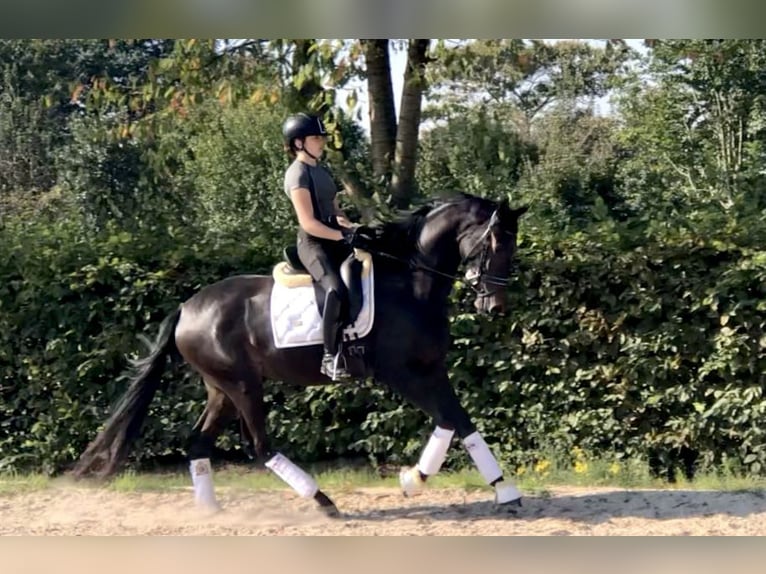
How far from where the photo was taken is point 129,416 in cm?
679

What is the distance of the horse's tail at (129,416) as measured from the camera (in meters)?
6.74

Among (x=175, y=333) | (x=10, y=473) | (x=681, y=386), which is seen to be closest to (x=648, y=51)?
(x=681, y=386)

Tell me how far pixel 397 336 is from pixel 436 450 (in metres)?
0.78

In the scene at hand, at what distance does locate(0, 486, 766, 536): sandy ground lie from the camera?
6.20 meters

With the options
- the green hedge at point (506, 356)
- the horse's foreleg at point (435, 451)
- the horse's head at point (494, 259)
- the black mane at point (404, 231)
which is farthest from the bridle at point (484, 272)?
the green hedge at point (506, 356)

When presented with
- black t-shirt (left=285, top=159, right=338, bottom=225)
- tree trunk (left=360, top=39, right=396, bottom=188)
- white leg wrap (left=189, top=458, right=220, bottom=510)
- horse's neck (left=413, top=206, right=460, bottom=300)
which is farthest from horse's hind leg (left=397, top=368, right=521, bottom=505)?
tree trunk (left=360, top=39, right=396, bottom=188)

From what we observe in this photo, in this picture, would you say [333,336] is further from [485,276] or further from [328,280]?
[485,276]

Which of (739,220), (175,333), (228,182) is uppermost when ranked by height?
(228,182)

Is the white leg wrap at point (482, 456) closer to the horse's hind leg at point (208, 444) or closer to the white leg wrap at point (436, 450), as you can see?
the white leg wrap at point (436, 450)

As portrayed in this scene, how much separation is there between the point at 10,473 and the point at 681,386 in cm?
546

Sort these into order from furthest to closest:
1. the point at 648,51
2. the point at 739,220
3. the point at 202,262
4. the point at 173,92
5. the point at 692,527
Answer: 1. the point at 648,51
2. the point at 173,92
3. the point at 202,262
4. the point at 739,220
5. the point at 692,527
